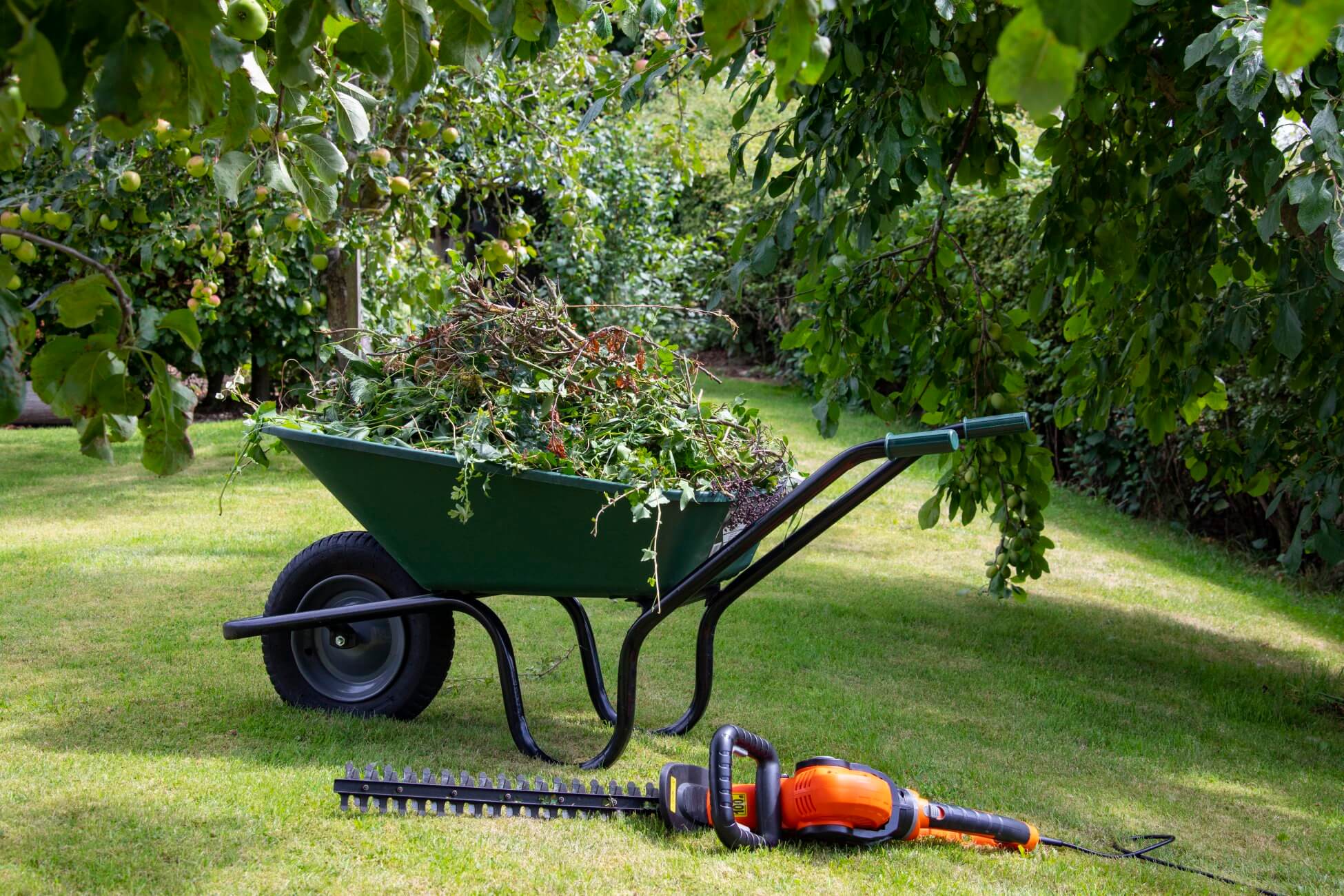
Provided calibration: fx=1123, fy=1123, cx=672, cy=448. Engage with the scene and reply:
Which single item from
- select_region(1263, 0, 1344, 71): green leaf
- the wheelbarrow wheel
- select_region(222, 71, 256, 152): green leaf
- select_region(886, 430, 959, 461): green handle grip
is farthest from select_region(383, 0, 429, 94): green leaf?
the wheelbarrow wheel

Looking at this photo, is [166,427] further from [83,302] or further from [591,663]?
[591,663]

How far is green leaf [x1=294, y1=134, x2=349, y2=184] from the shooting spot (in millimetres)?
1644

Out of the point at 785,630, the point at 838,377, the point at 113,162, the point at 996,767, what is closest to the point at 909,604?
the point at 785,630

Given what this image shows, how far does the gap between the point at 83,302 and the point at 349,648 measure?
1.91m

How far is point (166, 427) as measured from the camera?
1.21 metres

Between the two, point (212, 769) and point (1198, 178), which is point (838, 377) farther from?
point (212, 769)

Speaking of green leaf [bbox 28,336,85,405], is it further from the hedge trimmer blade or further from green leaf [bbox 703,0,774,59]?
the hedge trimmer blade

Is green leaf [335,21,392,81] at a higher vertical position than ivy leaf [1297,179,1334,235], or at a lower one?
lower

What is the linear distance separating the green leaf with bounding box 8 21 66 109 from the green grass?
156 centimetres

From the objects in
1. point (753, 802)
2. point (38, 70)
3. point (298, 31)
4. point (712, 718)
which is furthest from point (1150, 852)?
point (38, 70)

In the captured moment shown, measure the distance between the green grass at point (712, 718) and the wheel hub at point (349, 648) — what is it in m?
0.13

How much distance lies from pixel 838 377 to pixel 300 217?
1788 millimetres

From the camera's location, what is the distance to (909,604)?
484 cm

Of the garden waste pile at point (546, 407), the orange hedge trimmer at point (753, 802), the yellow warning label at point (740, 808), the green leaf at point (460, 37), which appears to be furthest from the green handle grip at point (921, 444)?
the green leaf at point (460, 37)
